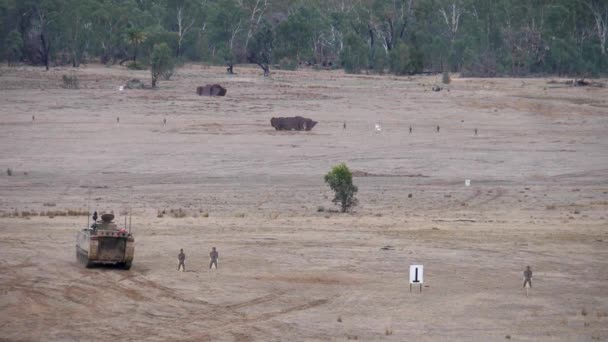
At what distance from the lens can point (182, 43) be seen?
4050 inches

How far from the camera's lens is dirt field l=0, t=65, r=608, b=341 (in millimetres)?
20000

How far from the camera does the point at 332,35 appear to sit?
108562 mm

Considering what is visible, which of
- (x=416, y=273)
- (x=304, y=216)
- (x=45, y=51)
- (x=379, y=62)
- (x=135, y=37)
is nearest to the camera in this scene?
(x=416, y=273)

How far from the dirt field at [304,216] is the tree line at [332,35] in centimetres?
2399

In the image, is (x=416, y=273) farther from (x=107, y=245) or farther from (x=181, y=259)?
(x=107, y=245)

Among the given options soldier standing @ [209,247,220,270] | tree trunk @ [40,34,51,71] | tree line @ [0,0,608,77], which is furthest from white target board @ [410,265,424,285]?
tree trunk @ [40,34,51,71]

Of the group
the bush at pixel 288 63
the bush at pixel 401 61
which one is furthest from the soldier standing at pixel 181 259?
the bush at pixel 401 61

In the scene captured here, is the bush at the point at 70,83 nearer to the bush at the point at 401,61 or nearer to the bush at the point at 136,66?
the bush at the point at 136,66

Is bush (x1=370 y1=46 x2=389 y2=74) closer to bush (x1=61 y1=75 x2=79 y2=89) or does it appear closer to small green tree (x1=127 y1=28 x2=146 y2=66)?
small green tree (x1=127 y1=28 x2=146 y2=66)

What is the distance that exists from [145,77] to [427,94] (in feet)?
63.8

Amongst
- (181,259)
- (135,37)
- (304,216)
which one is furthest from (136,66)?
(181,259)

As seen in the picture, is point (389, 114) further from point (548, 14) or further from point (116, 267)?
point (548, 14)

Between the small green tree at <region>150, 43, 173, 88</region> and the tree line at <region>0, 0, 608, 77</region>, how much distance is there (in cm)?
863

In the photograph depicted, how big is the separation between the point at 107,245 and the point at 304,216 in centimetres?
999
